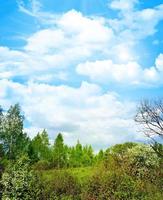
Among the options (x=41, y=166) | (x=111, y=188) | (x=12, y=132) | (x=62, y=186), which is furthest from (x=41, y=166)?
(x=111, y=188)

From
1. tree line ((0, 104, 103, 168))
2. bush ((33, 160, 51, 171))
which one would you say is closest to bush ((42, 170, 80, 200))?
bush ((33, 160, 51, 171))

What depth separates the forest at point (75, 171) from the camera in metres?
22.8

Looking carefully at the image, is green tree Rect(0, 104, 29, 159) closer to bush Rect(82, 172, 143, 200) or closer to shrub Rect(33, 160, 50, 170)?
shrub Rect(33, 160, 50, 170)

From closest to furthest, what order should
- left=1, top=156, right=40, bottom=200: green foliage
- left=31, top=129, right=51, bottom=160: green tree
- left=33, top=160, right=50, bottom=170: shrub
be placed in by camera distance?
left=1, top=156, right=40, bottom=200: green foliage, left=33, top=160, right=50, bottom=170: shrub, left=31, top=129, right=51, bottom=160: green tree

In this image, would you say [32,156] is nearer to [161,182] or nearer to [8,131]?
[8,131]

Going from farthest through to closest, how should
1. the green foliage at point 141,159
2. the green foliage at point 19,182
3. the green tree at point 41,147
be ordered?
the green tree at point 41,147
the green foliage at point 141,159
the green foliage at point 19,182

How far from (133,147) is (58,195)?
22392 mm

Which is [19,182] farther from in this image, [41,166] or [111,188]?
[41,166]

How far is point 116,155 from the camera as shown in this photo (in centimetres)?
4797

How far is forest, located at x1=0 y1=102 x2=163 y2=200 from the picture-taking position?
2281 centimetres

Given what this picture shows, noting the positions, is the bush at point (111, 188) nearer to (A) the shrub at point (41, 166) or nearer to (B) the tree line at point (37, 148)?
(A) the shrub at point (41, 166)

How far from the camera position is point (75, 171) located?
55062 millimetres

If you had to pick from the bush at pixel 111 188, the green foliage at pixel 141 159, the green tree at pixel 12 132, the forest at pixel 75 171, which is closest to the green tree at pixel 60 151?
the forest at pixel 75 171

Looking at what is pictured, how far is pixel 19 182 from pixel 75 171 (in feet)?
108
